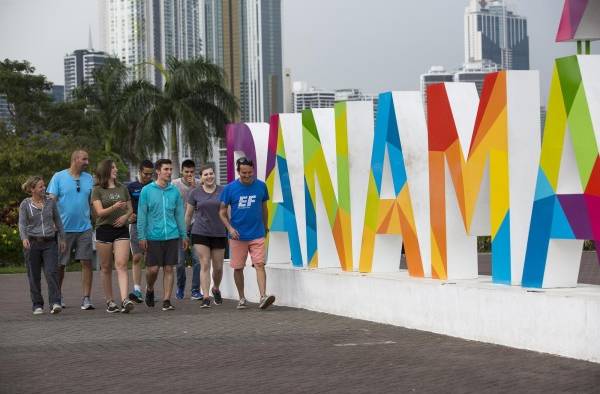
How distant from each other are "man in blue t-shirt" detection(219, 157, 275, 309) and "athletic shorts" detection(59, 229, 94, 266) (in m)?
1.77

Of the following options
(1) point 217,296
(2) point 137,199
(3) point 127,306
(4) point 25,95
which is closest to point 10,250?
(2) point 137,199

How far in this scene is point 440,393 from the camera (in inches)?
288

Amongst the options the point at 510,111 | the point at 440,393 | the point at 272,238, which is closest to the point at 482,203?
the point at 510,111

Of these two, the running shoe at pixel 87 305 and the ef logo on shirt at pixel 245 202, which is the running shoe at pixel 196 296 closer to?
the running shoe at pixel 87 305

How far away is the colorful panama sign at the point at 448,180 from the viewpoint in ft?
31.1

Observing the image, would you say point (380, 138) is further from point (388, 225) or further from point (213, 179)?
point (213, 179)

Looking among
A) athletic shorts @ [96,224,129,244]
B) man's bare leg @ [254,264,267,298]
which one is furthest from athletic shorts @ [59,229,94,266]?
man's bare leg @ [254,264,267,298]

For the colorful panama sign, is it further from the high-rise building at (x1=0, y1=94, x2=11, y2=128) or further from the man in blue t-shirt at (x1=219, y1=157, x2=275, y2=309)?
the high-rise building at (x1=0, y1=94, x2=11, y2=128)

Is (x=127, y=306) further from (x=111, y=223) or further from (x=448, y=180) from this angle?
(x=448, y=180)

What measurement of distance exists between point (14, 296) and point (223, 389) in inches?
440

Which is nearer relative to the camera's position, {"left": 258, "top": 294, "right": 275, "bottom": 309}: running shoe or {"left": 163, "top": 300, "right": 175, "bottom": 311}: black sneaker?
{"left": 258, "top": 294, "right": 275, "bottom": 309}: running shoe

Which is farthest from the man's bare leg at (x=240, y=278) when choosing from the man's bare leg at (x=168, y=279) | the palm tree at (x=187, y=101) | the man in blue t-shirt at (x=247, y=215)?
the palm tree at (x=187, y=101)

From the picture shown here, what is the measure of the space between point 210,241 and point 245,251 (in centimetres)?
75

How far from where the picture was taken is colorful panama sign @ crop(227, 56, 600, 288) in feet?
31.1
